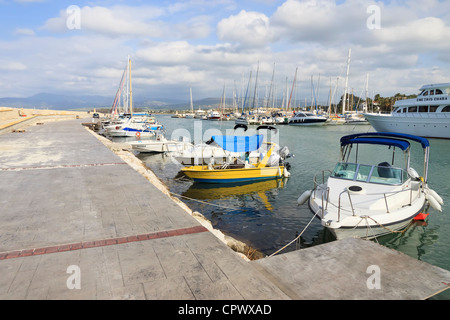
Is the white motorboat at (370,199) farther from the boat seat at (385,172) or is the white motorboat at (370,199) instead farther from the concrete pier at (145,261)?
the concrete pier at (145,261)

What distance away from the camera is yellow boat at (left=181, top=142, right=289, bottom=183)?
17375 mm

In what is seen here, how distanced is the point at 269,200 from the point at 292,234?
14.6 ft

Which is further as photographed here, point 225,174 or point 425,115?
point 425,115

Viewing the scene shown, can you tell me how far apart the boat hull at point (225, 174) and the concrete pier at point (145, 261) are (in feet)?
31.0

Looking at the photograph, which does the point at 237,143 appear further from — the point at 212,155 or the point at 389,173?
the point at 389,173

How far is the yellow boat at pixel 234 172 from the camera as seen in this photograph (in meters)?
17.4

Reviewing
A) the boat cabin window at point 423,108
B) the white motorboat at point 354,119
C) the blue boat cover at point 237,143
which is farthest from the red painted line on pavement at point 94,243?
the white motorboat at point 354,119

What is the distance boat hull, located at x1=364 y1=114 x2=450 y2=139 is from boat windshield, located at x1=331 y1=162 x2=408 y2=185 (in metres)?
41.3

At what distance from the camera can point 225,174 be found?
688 inches

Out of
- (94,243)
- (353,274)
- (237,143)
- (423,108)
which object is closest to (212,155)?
(237,143)

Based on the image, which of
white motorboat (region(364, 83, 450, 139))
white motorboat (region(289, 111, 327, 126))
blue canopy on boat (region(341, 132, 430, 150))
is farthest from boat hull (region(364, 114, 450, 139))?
blue canopy on boat (region(341, 132, 430, 150))

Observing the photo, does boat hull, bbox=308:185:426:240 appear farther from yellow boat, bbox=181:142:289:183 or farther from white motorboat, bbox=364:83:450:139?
white motorboat, bbox=364:83:450:139

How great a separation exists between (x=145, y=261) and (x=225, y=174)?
42.4 feet
